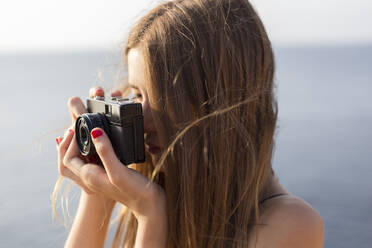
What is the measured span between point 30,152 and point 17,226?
1452mm

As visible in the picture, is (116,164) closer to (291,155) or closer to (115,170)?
(115,170)

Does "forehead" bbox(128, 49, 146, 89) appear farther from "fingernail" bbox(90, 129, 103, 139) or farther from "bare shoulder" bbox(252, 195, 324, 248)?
"bare shoulder" bbox(252, 195, 324, 248)

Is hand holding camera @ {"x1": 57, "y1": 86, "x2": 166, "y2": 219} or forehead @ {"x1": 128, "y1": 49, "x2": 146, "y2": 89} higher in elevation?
forehead @ {"x1": 128, "y1": 49, "x2": 146, "y2": 89}

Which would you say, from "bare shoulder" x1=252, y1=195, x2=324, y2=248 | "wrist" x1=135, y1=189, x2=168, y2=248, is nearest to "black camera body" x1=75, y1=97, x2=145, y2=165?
"wrist" x1=135, y1=189, x2=168, y2=248

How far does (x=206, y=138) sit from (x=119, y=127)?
22 centimetres

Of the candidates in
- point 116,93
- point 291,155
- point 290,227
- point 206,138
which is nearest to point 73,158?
point 116,93

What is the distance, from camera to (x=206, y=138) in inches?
40.2

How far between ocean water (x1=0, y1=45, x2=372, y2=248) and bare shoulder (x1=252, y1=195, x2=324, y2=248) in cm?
40

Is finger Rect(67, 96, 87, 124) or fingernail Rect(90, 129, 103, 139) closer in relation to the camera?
fingernail Rect(90, 129, 103, 139)

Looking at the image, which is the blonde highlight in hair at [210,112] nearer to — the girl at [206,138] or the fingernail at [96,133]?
the girl at [206,138]

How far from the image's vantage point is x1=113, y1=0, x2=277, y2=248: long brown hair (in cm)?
100

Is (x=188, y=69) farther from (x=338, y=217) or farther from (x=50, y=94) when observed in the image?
(x=50, y=94)

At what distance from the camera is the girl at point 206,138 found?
997 millimetres

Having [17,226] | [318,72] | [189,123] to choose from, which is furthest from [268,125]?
[318,72]
